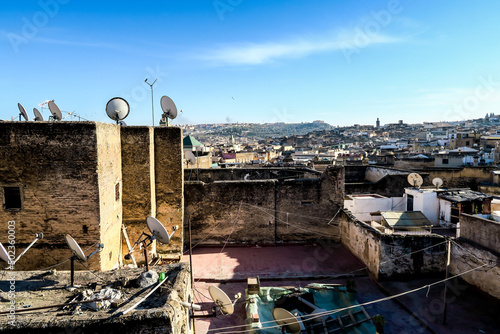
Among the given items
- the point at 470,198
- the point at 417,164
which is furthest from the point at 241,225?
the point at 417,164

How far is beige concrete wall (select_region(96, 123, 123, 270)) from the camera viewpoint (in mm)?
10727

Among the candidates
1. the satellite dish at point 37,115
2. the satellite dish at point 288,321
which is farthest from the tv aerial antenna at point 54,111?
the satellite dish at point 288,321

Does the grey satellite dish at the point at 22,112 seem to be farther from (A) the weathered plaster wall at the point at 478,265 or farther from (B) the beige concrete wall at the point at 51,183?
(A) the weathered plaster wall at the point at 478,265

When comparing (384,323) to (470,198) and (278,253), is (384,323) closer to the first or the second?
(278,253)

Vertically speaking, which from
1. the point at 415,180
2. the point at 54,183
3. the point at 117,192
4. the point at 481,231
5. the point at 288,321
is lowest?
Result: the point at 288,321

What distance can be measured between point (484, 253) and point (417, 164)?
24.7 meters

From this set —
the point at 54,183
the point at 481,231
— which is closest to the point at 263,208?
the point at 481,231

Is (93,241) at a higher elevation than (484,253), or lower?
higher

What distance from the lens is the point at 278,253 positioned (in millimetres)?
16312

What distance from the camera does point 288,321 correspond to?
30.6ft

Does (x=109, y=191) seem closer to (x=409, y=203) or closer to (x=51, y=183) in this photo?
(x=51, y=183)

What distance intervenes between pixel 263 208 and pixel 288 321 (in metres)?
8.32

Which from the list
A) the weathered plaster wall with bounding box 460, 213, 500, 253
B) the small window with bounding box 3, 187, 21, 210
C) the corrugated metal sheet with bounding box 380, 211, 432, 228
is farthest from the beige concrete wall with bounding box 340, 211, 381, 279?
the small window with bounding box 3, 187, 21, 210

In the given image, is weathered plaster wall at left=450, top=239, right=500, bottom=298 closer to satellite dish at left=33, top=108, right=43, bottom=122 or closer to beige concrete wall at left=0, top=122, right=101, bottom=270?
beige concrete wall at left=0, top=122, right=101, bottom=270
